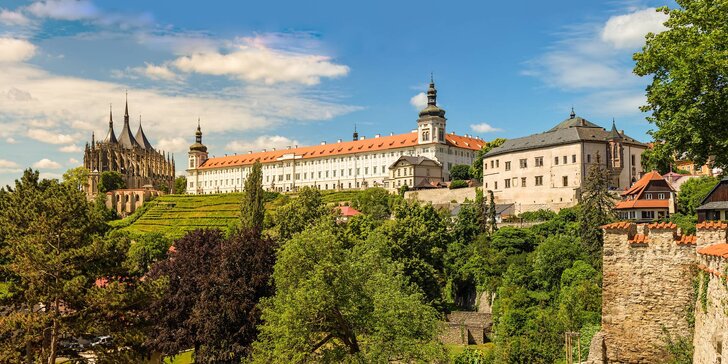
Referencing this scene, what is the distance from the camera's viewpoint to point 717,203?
36.8 m

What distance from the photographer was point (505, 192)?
76000 millimetres

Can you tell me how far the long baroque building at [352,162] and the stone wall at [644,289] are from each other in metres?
86.8

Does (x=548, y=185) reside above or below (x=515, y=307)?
above

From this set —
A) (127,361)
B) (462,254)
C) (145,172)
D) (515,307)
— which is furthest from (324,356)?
(145,172)

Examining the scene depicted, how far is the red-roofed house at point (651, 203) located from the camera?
48.9m

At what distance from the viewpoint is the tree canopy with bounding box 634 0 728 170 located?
16219 mm

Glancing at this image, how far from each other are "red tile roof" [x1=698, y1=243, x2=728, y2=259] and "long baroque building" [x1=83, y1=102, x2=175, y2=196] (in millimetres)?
133127

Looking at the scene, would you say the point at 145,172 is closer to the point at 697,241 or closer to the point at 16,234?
the point at 16,234

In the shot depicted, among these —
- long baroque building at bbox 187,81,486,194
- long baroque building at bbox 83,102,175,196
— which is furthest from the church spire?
long baroque building at bbox 83,102,175,196

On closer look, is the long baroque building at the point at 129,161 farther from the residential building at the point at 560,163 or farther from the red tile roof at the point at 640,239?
the red tile roof at the point at 640,239

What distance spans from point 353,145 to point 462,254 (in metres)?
76.0

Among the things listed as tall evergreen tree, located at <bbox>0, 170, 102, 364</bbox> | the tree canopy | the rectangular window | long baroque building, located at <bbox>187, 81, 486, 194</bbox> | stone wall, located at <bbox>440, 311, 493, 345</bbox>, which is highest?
long baroque building, located at <bbox>187, 81, 486, 194</bbox>

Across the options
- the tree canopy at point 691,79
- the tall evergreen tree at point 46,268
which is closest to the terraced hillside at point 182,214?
the tall evergreen tree at point 46,268

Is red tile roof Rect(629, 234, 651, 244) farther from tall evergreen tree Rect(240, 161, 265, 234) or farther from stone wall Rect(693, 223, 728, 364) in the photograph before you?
tall evergreen tree Rect(240, 161, 265, 234)
